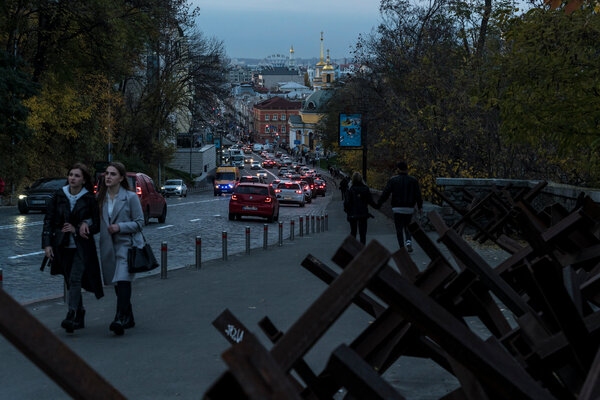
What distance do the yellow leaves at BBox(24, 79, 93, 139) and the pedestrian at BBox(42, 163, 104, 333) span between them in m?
35.0

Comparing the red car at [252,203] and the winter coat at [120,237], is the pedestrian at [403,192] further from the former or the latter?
the red car at [252,203]

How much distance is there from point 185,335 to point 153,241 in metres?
14.7

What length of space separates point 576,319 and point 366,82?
A: 128 feet

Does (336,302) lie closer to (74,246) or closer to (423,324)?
(423,324)

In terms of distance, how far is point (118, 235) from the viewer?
30.9 ft

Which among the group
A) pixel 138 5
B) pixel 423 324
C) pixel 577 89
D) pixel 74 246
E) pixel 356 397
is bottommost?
pixel 74 246

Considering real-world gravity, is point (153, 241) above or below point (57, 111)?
below

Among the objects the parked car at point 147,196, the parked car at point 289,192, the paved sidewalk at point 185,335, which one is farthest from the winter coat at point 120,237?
the parked car at point 289,192

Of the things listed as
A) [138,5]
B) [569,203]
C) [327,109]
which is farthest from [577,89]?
[327,109]

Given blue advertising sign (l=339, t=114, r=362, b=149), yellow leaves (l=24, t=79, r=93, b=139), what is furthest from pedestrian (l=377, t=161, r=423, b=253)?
yellow leaves (l=24, t=79, r=93, b=139)

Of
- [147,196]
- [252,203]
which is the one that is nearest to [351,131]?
[252,203]

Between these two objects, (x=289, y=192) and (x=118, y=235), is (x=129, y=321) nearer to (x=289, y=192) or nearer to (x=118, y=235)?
(x=118, y=235)

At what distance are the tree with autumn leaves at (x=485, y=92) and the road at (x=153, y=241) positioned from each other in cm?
640

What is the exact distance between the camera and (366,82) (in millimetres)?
41625
